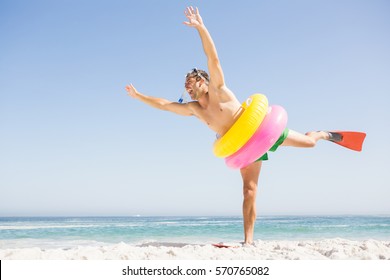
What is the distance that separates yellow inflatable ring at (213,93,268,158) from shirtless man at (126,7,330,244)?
0.16 meters

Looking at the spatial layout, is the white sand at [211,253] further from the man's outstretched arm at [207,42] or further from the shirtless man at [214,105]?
the man's outstretched arm at [207,42]

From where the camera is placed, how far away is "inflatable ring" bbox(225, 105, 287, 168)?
476 cm

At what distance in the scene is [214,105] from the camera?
4.89 meters

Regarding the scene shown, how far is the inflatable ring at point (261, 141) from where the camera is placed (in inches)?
187

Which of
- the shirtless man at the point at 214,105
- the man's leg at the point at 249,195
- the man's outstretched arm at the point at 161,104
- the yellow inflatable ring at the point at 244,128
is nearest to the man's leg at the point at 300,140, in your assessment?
the shirtless man at the point at 214,105

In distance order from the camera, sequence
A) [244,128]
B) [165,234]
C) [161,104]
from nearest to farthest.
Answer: [244,128]
[161,104]
[165,234]

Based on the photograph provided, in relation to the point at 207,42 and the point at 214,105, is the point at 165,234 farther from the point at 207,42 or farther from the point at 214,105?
the point at 207,42

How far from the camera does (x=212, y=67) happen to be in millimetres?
4613

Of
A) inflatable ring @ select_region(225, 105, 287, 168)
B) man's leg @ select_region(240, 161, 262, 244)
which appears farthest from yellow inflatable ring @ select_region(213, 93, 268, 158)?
man's leg @ select_region(240, 161, 262, 244)

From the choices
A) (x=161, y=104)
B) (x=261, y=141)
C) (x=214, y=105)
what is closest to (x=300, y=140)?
(x=261, y=141)

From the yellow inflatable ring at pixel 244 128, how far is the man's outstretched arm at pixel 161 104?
0.65 meters

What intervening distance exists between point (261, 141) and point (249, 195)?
793 millimetres

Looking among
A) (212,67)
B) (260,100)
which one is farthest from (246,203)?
(212,67)

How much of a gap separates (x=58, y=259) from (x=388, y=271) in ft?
10.5
